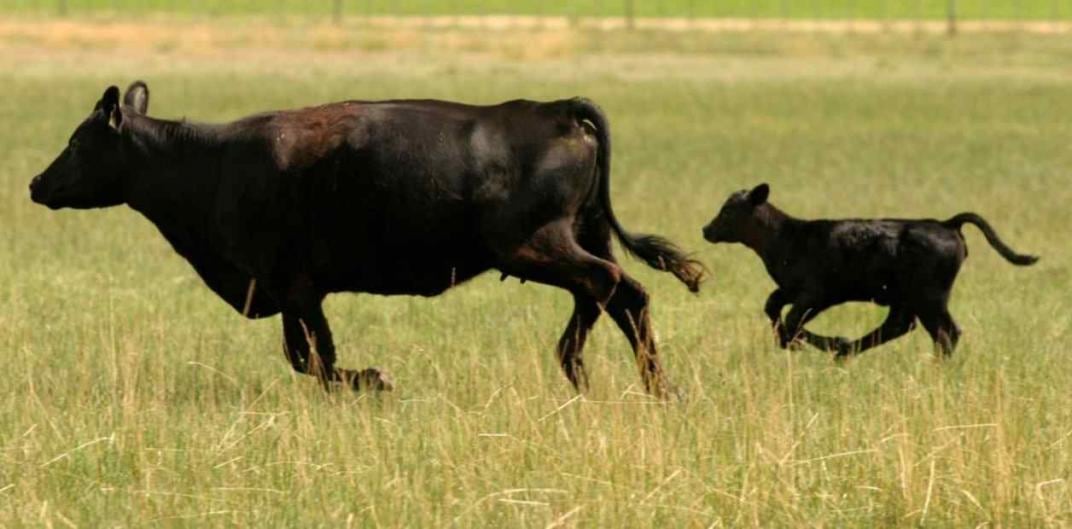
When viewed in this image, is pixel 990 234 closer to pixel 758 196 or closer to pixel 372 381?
pixel 758 196

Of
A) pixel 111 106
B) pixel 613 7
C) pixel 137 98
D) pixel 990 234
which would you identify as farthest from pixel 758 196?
pixel 613 7

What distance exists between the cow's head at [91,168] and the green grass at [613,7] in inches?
2790

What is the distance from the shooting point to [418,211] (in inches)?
408

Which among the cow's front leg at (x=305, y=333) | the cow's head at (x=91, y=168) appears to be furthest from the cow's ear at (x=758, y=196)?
the cow's head at (x=91, y=168)

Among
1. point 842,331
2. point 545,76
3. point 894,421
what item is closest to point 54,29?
point 545,76

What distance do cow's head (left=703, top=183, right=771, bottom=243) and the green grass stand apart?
228ft

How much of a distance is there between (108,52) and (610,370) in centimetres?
3813

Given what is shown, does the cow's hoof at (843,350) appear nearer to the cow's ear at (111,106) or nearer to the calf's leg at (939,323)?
the calf's leg at (939,323)

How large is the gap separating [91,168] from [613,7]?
8445cm

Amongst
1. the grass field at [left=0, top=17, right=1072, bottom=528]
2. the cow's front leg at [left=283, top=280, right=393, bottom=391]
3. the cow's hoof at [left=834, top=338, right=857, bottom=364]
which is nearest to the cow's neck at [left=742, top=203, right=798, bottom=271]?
the grass field at [left=0, top=17, right=1072, bottom=528]

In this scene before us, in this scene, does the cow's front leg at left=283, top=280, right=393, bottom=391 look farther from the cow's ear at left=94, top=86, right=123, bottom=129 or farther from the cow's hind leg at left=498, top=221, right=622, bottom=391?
the cow's ear at left=94, top=86, right=123, bottom=129

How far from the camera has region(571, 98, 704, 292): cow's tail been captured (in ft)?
34.4

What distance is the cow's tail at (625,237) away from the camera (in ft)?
34.4

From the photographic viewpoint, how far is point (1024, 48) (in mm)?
54125
